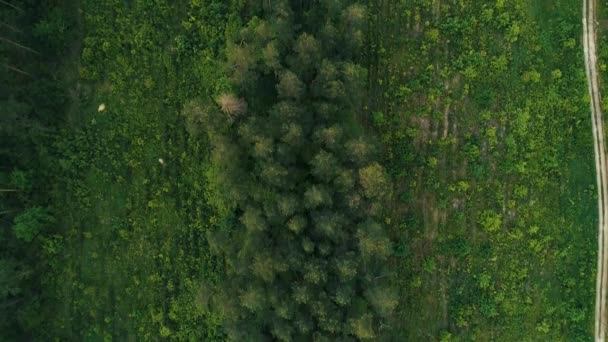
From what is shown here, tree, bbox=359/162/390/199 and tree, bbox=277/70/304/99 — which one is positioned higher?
tree, bbox=277/70/304/99

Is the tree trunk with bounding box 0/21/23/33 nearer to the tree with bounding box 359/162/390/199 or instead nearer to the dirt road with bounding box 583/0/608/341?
the tree with bounding box 359/162/390/199

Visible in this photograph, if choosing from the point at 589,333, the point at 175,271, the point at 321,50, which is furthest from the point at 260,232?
the point at 589,333

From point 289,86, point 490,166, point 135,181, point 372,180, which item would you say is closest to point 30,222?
point 135,181

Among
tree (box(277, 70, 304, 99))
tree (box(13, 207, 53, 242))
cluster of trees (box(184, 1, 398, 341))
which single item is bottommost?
tree (box(13, 207, 53, 242))

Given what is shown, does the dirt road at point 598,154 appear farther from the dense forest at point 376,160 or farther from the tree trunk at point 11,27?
the tree trunk at point 11,27

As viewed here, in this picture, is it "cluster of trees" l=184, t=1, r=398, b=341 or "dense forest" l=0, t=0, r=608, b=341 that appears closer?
"cluster of trees" l=184, t=1, r=398, b=341

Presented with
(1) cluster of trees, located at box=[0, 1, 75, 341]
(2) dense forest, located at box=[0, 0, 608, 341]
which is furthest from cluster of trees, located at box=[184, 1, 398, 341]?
(1) cluster of trees, located at box=[0, 1, 75, 341]

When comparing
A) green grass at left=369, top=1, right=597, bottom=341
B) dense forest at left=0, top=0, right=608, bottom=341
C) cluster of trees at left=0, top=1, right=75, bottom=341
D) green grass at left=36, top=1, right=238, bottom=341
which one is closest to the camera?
cluster of trees at left=0, top=1, right=75, bottom=341

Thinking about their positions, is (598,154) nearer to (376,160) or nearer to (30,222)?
(376,160)
